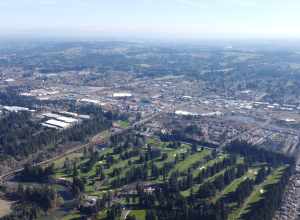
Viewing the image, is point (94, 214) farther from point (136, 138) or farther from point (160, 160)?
point (136, 138)

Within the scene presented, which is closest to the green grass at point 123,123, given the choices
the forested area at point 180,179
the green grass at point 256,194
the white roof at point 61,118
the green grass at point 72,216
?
the white roof at point 61,118

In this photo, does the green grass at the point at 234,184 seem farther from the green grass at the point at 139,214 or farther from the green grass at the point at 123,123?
the green grass at the point at 123,123

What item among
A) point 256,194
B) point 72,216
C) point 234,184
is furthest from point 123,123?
point 72,216

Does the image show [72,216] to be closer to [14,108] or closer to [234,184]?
[234,184]

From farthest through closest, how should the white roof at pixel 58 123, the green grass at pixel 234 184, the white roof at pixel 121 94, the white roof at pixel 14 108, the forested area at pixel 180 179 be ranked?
the white roof at pixel 121 94 < the white roof at pixel 14 108 < the white roof at pixel 58 123 < the green grass at pixel 234 184 < the forested area at pixel 180 179

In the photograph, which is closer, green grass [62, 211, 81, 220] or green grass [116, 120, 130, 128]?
green grass [62, 211, 81, 220]

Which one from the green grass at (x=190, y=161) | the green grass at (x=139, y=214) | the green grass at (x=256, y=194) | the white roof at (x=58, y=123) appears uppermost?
the white roof at (x=58, y=123)

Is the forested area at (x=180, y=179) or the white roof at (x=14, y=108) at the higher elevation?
the white roof at (x=14, y=108)

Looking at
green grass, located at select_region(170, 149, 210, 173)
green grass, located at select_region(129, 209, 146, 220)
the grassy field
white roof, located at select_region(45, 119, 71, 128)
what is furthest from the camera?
white roof, located at select_region(45, 119, 71, 128)

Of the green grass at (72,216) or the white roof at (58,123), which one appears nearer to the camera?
the green grass at (72,216)

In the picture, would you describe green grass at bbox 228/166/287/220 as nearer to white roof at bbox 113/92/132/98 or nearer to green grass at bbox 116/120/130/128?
green grass at bbox 116/120/130/128

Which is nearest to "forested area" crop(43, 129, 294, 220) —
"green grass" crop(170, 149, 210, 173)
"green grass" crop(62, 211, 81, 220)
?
"green grass" crop(170, 149, 210, 173)

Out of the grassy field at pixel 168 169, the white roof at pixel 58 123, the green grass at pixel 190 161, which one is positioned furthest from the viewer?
the white roof at pixel 58 123
